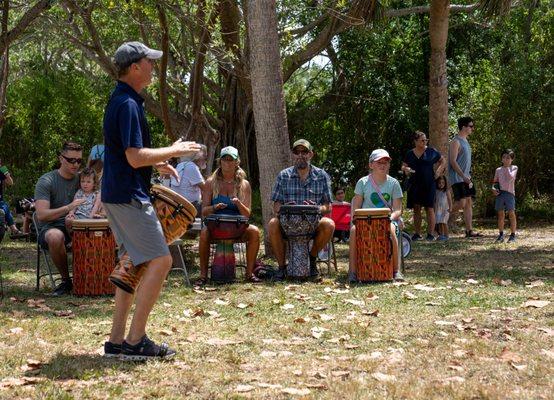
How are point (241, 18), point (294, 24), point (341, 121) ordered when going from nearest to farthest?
point (241, 18) < point (294, 24) < point (341, 121)

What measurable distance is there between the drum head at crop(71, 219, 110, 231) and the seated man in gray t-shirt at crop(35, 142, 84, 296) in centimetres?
18

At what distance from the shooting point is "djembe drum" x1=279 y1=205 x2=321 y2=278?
11422 millimetres

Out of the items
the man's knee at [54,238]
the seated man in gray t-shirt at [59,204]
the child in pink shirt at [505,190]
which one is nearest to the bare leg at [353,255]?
the seated man in gray t-shirt at [59,204]

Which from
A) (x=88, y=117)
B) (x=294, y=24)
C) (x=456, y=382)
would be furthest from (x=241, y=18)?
(x=456, y=382)

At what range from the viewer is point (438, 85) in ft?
61.5

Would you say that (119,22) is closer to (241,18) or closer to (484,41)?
(241,18)

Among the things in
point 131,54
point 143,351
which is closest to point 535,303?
point 143,351

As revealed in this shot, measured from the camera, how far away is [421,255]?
14.5m

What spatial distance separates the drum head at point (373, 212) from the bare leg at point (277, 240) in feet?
2.94

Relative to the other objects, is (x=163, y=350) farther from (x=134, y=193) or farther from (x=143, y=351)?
(x=134, y=193)

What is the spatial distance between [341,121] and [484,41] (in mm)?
4204

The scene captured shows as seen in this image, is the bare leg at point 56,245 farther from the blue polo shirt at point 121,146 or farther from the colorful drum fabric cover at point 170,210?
the blue polo shirt at point 121,146

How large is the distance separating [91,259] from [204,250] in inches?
58.1

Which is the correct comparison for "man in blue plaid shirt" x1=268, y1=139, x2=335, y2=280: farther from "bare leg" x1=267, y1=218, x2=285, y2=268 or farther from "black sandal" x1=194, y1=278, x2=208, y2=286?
"black sandal" x1=194, y1=278, x2=208, y2=286
